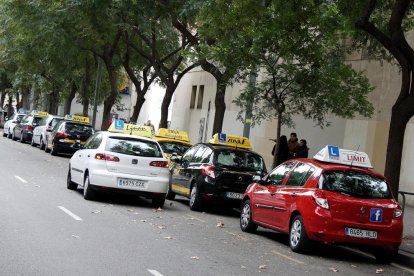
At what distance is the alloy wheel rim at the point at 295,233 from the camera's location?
35.8 feet

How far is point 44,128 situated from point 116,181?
66.5 feet

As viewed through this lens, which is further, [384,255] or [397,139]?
[397,139]

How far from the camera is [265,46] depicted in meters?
16.8

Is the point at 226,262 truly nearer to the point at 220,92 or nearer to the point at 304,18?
the point at 304,18

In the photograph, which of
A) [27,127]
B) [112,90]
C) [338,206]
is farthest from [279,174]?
[27,127]

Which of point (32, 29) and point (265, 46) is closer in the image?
point (265, 46)

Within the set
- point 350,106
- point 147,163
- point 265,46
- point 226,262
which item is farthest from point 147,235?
point 350,106

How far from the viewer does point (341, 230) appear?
34.3 ft

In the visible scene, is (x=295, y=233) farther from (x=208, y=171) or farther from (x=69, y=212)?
(x=208, y=171)

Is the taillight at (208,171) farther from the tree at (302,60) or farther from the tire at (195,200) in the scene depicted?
the tree at (302,60)

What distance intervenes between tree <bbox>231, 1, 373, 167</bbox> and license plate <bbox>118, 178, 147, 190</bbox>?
14.0 feet

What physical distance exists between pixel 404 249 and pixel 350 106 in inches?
299

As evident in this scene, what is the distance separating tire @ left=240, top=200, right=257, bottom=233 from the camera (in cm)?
1284

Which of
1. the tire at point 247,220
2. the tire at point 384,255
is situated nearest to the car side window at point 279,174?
the tire at point 247,220
